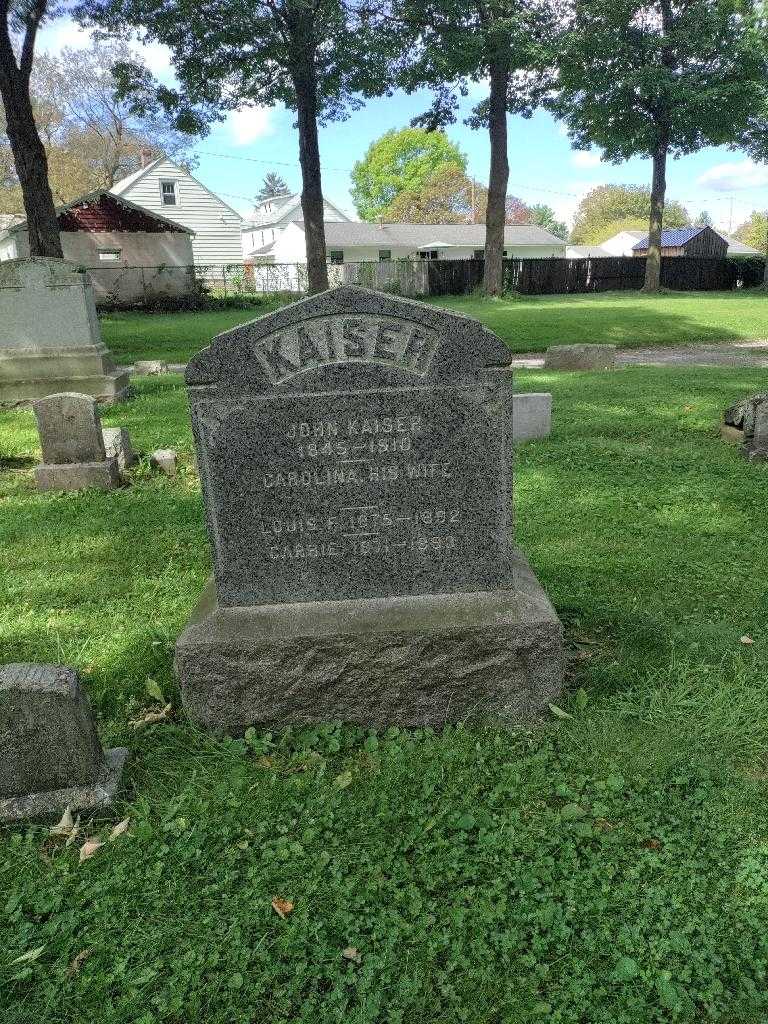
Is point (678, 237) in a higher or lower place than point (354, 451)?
higher

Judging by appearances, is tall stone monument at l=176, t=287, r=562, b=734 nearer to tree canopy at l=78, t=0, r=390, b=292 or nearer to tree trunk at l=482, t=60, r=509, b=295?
tree canopy at l=78, t=0, r=390, b=292

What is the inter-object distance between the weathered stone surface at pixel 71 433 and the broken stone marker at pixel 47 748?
4480 millimetres

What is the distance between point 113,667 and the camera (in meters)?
3.79

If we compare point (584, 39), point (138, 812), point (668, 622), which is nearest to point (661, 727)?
point (668, 622)

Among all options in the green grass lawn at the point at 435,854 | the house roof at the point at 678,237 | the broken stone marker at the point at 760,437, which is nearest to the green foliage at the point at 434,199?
the house roof at the point at 678,237

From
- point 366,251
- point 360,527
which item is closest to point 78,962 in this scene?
point 360,527

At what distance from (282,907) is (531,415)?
6.09 m

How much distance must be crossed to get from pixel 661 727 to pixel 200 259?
44.2 m

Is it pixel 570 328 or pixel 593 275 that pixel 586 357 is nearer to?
pixel 570 328

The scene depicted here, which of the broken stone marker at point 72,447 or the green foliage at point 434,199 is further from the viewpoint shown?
the green foliage at point 434,199

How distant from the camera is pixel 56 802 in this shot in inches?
109

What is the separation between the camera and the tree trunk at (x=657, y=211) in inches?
1294

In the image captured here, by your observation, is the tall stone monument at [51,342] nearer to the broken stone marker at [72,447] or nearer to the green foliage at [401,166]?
the broken stone marker at [72,447]

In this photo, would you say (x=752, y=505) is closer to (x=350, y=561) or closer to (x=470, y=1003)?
(x=350, y=561)
